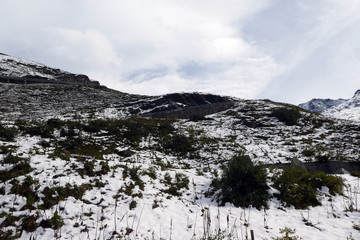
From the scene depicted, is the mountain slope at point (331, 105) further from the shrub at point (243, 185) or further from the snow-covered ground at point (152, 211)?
the snow-covered ground at point (152, 211)

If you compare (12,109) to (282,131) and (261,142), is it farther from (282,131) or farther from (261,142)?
(282,131)

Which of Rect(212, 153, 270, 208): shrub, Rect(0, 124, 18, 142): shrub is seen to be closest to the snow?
Rect(212, 153, 270, 208): shrub

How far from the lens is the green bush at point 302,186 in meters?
7.45

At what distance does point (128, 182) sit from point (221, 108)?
94.3 ft

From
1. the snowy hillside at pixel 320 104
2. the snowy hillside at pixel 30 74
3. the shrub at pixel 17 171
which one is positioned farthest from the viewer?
the snowy hillside at pixel 320 104

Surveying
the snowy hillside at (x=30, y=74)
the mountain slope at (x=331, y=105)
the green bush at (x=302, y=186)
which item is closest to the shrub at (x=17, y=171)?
the green bush at (x=302, y=186)

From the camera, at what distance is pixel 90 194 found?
21.4 feet

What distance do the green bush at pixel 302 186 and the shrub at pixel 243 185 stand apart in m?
0.74

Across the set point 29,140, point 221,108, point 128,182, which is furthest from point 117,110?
point 128,182

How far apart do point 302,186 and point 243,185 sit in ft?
8.37

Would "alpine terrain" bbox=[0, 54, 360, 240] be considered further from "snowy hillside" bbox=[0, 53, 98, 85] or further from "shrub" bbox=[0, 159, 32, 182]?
"snowy hillside" bbox=[0, 53, 98, 85]

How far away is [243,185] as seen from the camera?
8.03m

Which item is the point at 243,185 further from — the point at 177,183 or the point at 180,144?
the point at 180,144

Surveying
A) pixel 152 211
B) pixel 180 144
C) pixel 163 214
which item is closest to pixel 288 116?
pixel 180 144
